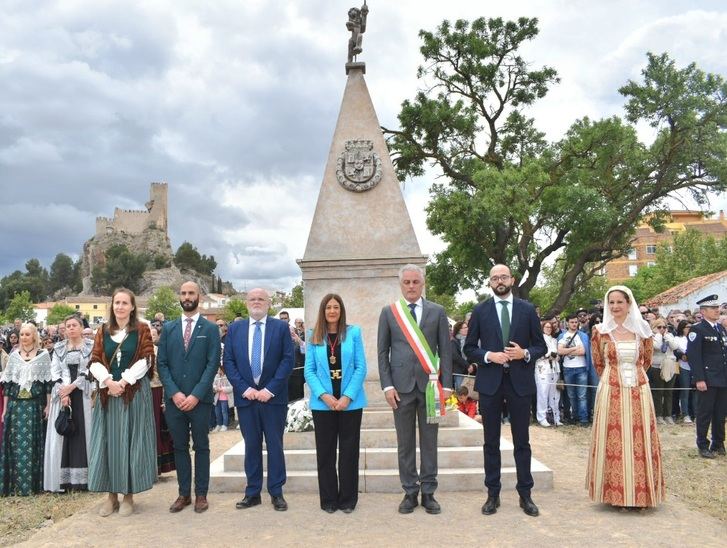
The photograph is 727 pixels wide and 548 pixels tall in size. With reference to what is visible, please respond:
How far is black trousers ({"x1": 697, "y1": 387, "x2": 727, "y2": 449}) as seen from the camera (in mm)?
8188

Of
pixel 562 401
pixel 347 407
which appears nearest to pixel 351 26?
pixel 347 407

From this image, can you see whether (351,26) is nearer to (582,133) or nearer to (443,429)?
(443,429)

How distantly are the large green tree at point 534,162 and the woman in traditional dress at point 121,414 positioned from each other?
1555 centimetres

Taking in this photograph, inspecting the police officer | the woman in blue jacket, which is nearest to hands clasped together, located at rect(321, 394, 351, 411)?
the woman in blue jacket

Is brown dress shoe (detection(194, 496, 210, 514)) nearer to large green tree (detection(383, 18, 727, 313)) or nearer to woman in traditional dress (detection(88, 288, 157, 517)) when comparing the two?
woman in traditional dress (detection(88, 288, 157, 517))

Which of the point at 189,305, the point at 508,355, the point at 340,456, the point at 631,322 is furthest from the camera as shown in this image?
the point at 189,305

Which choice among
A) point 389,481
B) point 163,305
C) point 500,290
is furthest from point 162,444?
point 163,305

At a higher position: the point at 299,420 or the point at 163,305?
the point at 163,305

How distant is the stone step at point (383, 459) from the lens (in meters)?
6.32

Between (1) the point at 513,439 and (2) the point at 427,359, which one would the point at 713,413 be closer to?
(1) the point at 513,439

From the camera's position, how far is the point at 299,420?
6816mm

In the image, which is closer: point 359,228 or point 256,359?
point 256,359

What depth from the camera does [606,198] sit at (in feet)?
76.3

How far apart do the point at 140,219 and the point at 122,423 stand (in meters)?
117
